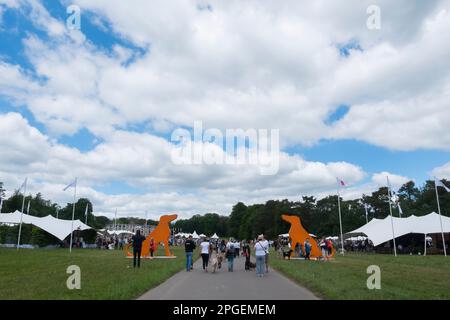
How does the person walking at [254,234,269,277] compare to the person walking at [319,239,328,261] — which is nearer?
the person walking at [254,234,269,277]

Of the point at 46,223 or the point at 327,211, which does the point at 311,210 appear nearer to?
the point at 327,211

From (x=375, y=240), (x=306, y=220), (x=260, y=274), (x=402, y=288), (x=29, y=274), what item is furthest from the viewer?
(x=306, y=220)

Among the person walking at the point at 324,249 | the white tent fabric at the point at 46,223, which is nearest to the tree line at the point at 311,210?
the white tent fabric at the point at 46,223

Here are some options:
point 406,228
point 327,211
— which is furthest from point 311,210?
point 406,228

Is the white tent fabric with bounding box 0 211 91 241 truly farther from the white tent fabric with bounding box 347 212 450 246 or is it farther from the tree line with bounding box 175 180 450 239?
the tree line with bounding box 175 180 450 239

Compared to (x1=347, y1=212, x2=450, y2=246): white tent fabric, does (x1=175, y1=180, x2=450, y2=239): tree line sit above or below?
above

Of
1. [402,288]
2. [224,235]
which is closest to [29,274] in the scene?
[402,288]

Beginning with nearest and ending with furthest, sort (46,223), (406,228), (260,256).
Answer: (260,256) → (406,228) → (46,223)

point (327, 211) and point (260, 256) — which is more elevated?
point (327, 211)

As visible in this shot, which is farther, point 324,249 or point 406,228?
point 406,228

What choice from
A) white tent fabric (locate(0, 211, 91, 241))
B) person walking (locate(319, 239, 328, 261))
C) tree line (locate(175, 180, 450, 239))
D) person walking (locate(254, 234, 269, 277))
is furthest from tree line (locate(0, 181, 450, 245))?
person walking (locate(254, 234, 269, 277))
